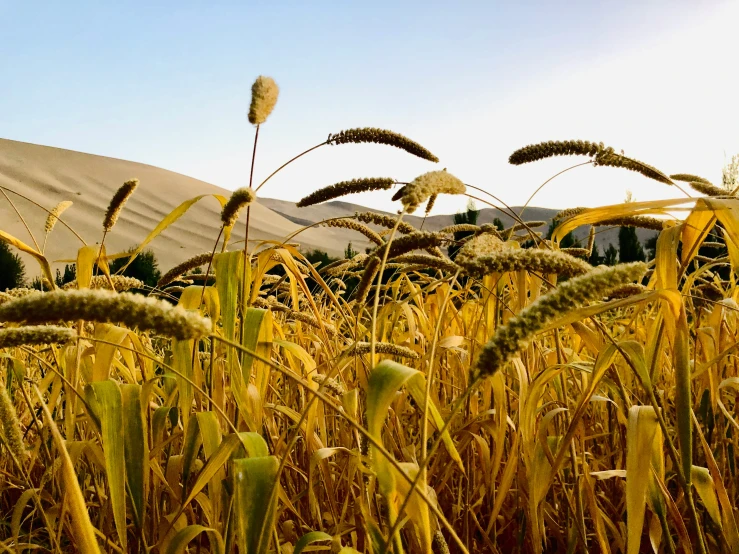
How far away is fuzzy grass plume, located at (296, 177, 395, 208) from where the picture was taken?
1.45 meters

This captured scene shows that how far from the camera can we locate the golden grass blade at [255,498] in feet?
2.78

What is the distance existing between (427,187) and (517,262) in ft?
0.69

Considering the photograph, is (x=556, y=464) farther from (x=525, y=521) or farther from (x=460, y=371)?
(x=460, y=371)

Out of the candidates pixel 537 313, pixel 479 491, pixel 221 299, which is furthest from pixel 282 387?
pixel 537 313

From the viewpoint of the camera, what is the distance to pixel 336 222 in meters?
1.76

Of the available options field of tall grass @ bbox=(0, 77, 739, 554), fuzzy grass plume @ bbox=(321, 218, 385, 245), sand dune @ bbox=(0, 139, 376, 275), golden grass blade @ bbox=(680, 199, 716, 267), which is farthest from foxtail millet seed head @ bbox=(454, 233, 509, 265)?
sand dune @ bbox=(0, 139, 376, 275)

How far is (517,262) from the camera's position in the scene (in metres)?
0.77

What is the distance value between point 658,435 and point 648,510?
0.52 meters

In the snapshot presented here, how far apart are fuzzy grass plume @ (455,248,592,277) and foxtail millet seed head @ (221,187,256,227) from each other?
449 mm

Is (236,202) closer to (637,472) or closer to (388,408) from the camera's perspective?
(388,408)

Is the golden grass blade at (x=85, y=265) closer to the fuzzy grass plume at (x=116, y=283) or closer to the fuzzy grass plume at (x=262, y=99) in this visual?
the fuzzy grass plume at (x=116, y=283)

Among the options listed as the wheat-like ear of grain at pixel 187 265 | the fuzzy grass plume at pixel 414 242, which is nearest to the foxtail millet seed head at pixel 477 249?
the fuzzy grass plume at pixel 414 242

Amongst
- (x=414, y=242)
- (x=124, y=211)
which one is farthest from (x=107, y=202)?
(x=414, y=242)

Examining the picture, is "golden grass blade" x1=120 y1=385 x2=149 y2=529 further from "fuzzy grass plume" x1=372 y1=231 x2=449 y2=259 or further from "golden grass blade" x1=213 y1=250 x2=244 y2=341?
"fuzzy grass plume" x1=372 y1=231 x2=449 y2=259
